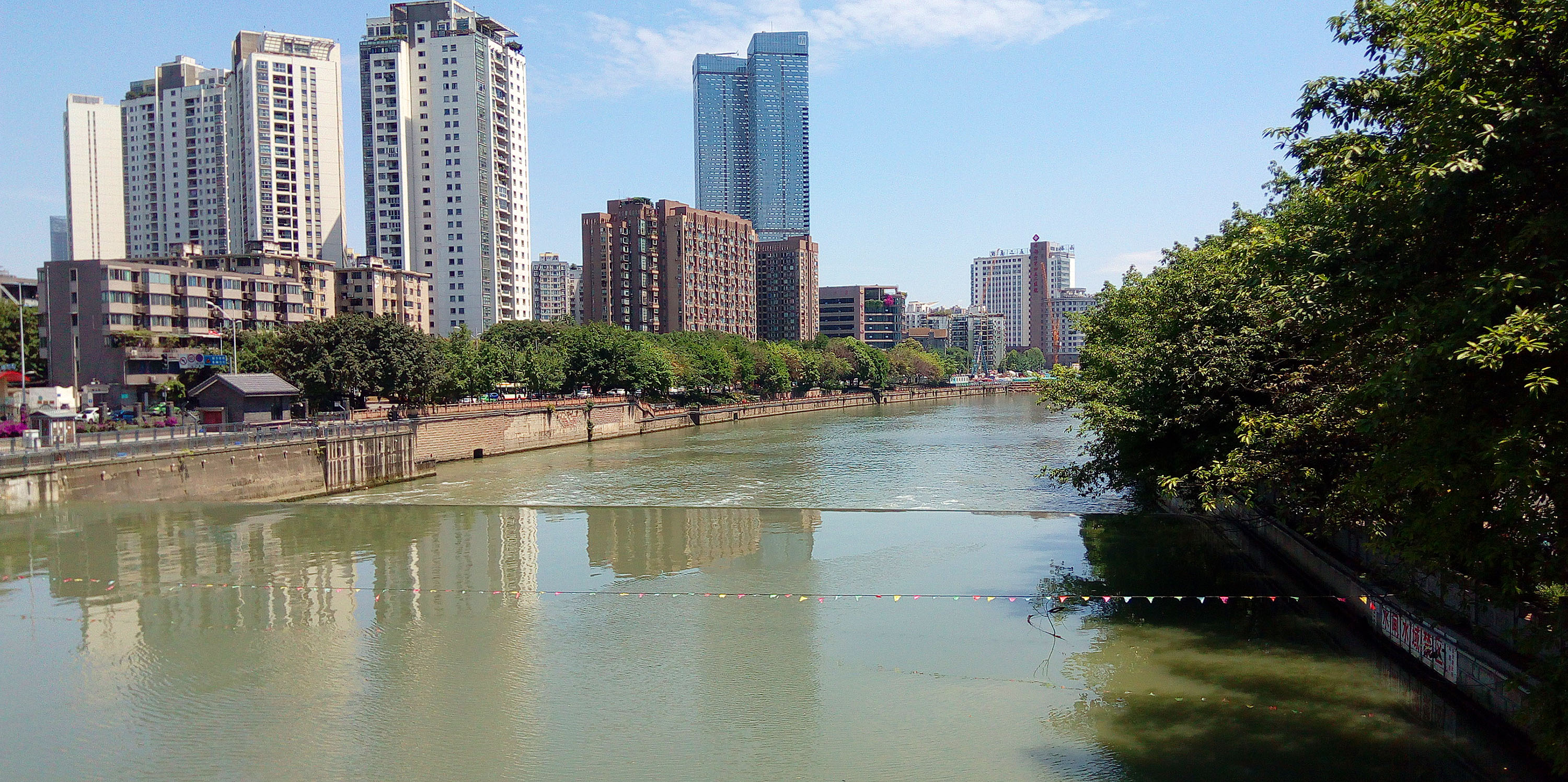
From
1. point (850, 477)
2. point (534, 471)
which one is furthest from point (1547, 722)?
point (534, 471)

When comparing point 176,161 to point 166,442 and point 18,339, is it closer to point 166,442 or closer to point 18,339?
point 18,339

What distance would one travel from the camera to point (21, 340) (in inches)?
1996

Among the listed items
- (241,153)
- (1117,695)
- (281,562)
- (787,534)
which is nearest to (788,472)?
(787,534)

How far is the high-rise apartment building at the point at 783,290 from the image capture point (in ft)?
557

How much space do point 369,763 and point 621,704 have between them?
3725 mm

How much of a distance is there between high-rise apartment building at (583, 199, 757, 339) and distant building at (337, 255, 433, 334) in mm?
32930

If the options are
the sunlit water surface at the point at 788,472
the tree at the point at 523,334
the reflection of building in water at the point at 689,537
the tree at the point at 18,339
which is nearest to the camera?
the reflection of building in water at the point at 689,537

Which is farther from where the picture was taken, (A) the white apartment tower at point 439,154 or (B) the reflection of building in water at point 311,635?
(A) the white apartment tower at point 439,154

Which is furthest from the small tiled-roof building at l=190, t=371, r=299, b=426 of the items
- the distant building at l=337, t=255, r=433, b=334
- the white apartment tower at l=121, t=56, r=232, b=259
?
the white apartment tower at l=121, t=56, r=232, b=259

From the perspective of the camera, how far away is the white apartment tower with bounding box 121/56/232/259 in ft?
422

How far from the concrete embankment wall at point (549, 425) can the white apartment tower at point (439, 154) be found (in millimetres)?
41465

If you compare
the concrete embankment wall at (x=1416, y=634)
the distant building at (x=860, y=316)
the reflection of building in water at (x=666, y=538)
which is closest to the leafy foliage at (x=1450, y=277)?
the concrete embankment wall at (x=1416, y=634)

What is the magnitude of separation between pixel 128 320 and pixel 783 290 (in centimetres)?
11743

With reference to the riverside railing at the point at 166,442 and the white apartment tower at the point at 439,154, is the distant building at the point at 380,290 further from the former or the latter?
the riverside railing at the point at 166,442
